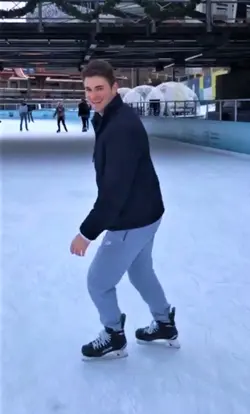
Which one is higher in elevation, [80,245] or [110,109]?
[110,109]

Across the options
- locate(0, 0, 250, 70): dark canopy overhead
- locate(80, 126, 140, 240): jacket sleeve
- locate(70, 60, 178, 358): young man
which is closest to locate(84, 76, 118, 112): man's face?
locate(70, 60, 178, 358): young man

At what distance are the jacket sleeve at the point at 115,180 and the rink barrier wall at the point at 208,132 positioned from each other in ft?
28.6

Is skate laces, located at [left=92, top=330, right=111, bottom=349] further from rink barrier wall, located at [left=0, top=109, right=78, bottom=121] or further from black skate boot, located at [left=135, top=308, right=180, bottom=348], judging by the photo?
rink barrier wall, located at [left=0, top=109, right=78, bottom=121]

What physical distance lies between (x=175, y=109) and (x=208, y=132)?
4.94 metres

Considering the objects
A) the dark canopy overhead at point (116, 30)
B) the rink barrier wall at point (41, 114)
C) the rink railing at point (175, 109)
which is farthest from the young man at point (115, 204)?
the rink barrier wall at point (41, 114)

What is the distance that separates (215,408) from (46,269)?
1.88 meters

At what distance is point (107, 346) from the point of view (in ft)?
7.43

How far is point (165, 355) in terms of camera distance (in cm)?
233

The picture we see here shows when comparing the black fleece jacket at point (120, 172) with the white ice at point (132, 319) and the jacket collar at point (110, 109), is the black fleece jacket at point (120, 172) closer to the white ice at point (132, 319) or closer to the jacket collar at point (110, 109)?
the jacket collar at point (110, 109)

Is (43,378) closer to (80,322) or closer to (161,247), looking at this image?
(80,322)

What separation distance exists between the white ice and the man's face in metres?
1.01

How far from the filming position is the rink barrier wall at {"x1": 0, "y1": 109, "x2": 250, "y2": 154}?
10.6 m

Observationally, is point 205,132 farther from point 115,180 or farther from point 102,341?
point 115,180

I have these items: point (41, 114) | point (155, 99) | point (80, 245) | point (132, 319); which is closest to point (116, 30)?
point (132, 319)
